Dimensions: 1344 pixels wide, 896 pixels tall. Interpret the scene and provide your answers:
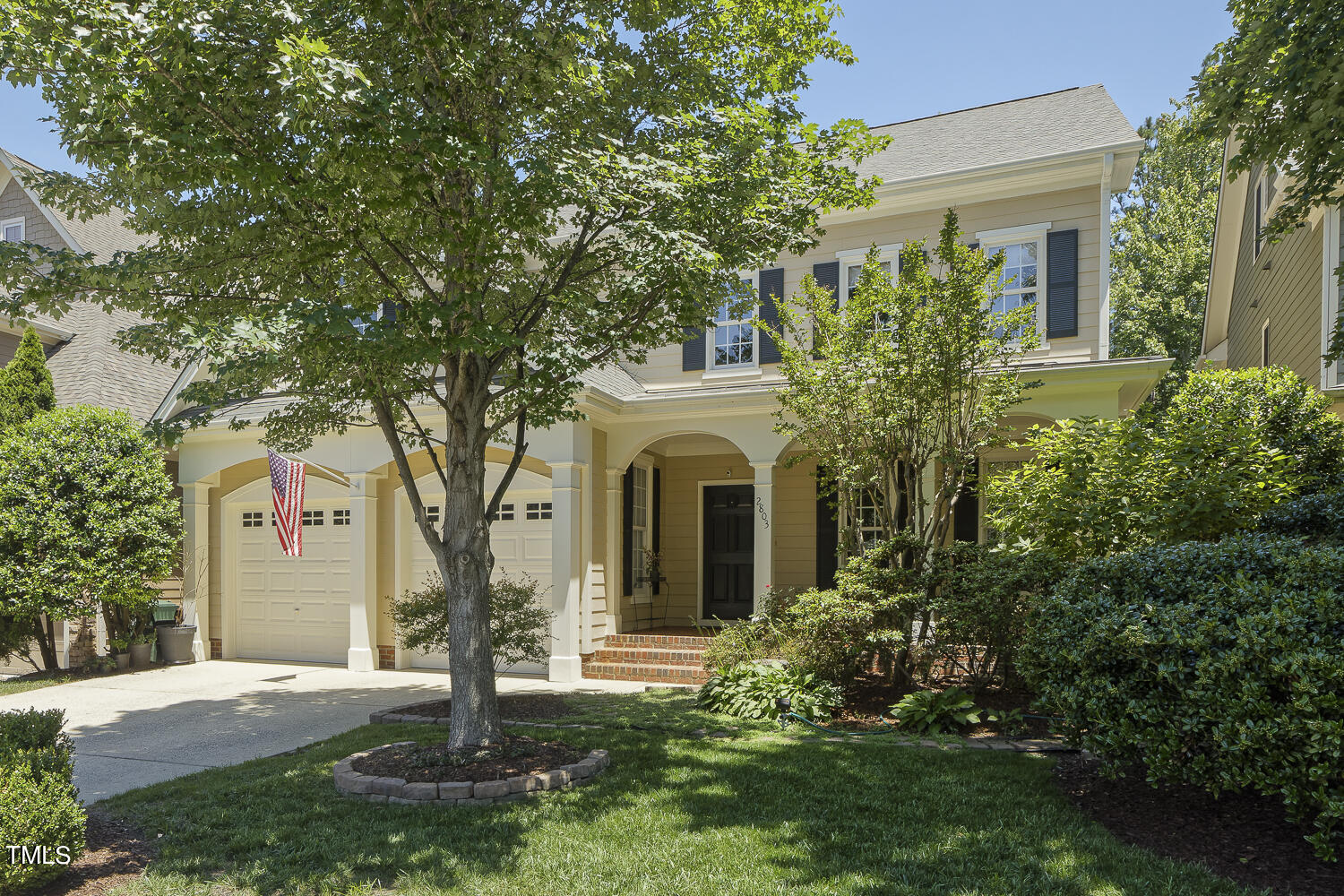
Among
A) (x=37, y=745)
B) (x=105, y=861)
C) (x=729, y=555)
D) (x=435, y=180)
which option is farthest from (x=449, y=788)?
(x=729, y=555)

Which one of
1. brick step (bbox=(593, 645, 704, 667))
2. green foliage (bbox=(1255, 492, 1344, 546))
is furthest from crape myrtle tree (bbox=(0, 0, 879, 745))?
brick step (bbox=(593, 645, 704, 667))

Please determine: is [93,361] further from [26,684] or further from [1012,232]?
[1012,232]

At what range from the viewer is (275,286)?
6.48m

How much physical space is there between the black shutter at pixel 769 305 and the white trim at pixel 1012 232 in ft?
8.91

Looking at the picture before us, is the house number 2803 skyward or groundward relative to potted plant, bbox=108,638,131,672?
skyward

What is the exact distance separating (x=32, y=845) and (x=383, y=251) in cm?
445

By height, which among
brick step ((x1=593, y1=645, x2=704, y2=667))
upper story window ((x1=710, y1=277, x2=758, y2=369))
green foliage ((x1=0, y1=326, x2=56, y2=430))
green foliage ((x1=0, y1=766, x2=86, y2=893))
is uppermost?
upper story window ((x1=710, y1=277, x2=758, y2=369))

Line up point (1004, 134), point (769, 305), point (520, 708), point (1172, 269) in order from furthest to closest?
point (1172, 269), point (1004, 134), point (769, 305), point (520, 708)

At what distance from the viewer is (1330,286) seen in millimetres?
8758

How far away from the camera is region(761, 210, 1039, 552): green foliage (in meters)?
8.64

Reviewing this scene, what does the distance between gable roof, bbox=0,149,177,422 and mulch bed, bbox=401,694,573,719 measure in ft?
25.5

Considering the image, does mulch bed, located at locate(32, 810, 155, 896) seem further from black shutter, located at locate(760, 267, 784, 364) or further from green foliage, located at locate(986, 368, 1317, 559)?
black shutter, located at locate(760, 267, 784, 364)

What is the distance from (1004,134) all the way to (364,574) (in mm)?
10988

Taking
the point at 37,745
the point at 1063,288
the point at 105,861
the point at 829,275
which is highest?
the point at 829,275
